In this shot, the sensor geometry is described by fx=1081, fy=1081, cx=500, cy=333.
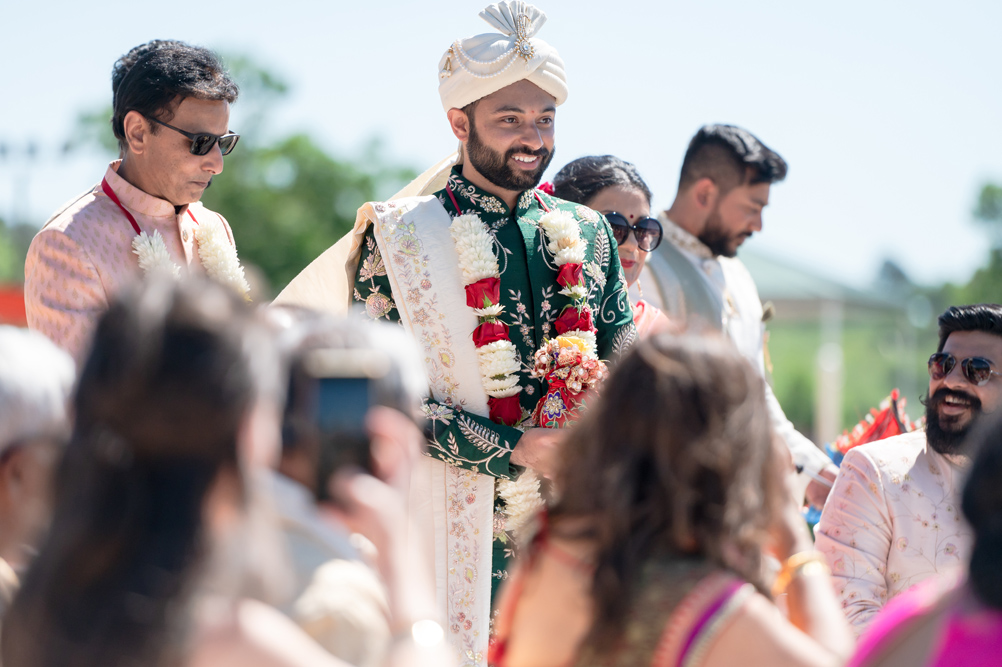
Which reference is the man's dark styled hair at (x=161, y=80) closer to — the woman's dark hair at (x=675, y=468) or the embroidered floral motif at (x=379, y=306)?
the embroidered floral motif at (x=379, y=306)

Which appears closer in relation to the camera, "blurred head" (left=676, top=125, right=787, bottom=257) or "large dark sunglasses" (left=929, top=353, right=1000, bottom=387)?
"large dark sunglasses" (left=929, top=353, right=1000, bottom=387)

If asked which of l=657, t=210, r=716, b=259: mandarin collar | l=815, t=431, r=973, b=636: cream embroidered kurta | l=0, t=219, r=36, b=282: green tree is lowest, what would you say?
l=0, t=219, r=36, b=282: green tree

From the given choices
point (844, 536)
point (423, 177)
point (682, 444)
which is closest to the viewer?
point (682, 444)

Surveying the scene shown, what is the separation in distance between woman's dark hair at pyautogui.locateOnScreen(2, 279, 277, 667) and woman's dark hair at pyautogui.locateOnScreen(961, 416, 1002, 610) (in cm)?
108

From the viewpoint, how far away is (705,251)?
5.79 meters

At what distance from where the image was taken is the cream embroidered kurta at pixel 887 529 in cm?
335

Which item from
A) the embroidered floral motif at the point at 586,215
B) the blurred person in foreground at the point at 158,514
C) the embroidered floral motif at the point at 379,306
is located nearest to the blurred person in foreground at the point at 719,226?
the embroidered floral motif at the point at 586,215

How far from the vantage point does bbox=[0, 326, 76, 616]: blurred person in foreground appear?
189 cm

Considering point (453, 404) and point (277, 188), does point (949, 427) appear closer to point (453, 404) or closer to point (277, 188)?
point (453, 404)

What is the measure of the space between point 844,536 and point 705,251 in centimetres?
261

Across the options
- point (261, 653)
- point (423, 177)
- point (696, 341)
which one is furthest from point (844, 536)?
point (261, 653)

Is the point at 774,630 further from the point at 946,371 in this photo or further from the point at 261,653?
the point at 946,371

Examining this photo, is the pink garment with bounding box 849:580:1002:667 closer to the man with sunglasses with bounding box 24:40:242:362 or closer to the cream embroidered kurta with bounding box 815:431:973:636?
the cream embroidered kurta with bounding box 815:431:973:636

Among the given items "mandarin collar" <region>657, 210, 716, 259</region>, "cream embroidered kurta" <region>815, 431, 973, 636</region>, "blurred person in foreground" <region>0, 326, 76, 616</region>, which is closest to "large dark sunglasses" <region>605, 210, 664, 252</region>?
"mandarin collar" <region>657, 210, 716, 259</region>
